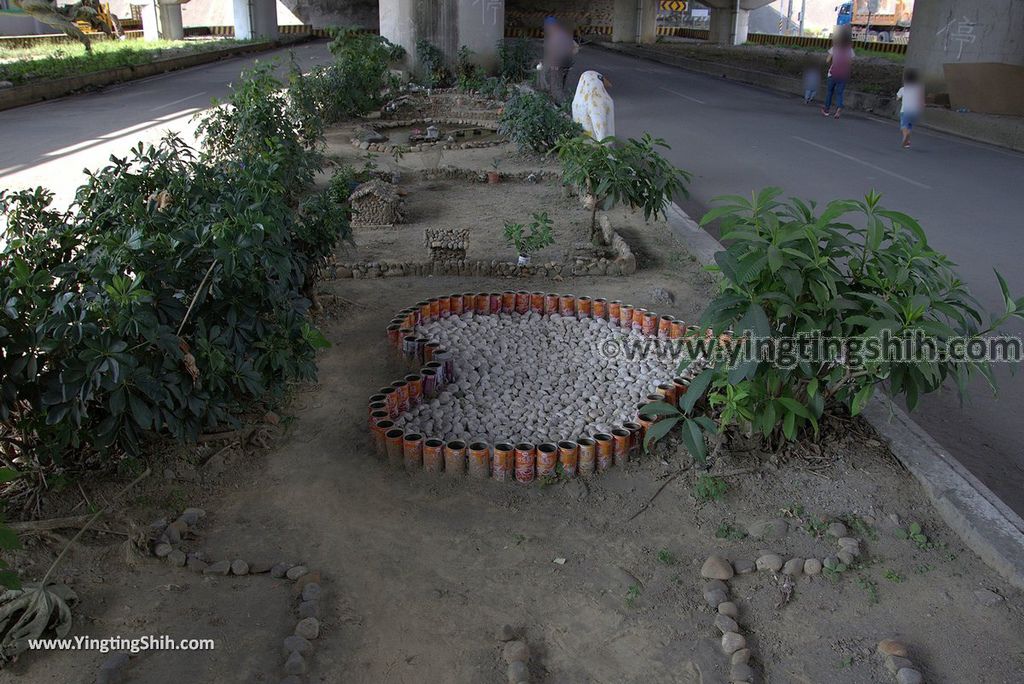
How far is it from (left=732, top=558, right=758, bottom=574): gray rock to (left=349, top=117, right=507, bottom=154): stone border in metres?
8.75

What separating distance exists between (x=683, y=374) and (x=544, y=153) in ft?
23.7

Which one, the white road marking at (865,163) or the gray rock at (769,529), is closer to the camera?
the gray rock at (769,529)

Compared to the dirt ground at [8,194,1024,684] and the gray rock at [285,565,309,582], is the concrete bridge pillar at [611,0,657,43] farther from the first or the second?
the gray rock at [285,565,309,582]

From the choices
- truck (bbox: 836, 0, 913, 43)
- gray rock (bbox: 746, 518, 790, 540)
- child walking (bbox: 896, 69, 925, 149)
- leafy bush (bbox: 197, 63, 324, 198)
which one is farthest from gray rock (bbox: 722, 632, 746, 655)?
truck (bbox: 836, 0, 913, 43)

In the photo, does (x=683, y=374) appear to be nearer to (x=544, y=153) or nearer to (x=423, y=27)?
(x=544, y=153)

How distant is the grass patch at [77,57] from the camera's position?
18.0m

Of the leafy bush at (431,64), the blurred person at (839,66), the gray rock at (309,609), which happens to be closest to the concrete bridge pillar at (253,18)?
the leafy bush at (431,64)

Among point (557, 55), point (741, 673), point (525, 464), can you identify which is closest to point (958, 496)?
point (741, 673)

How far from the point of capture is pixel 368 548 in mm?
3398

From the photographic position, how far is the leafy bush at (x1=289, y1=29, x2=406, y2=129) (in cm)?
1357

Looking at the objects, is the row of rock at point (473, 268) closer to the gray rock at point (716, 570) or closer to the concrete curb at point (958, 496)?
the concrete curb at point (958, 496)

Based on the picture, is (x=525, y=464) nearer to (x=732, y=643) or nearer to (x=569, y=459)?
(x=569, y=459)

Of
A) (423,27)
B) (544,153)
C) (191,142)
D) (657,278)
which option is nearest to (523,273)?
(657,278)

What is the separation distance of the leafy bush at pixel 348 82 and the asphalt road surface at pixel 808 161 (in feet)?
7.24
